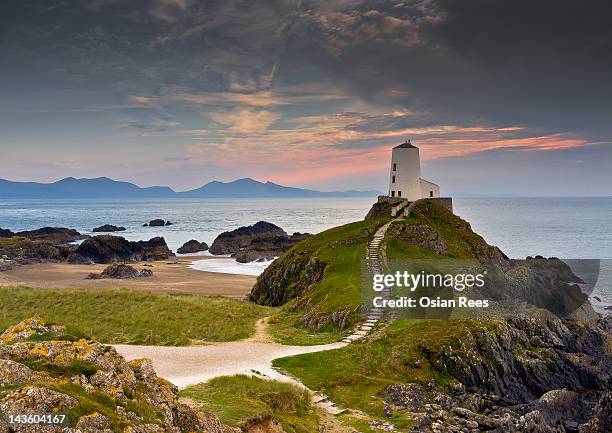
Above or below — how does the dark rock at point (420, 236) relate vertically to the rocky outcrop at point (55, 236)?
above

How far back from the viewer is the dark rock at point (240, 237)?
109m

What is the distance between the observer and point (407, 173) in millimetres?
62656

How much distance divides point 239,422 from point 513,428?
36.7 ft

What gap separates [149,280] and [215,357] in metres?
45.0

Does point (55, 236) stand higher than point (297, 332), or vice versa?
point (55, 236)

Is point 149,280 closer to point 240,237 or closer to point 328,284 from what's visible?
point 328,284

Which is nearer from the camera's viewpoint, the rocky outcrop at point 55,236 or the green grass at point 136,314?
the green grass at point 136,314

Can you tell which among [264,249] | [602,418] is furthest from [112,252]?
[602,418]

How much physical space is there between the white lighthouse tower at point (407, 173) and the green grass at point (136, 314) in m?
29.8

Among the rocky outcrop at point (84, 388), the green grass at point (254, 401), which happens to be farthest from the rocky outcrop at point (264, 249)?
the rocky outcrop at point (84, 388)

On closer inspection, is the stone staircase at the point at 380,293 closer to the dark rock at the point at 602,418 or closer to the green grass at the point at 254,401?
the green grass at the point at 254,401

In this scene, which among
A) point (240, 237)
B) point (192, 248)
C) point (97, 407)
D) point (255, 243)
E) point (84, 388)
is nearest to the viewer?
point (97, 407)

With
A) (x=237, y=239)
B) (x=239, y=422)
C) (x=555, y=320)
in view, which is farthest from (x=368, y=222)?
(x=237, y=239)

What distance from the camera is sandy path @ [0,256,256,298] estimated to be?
59531 millimetres
